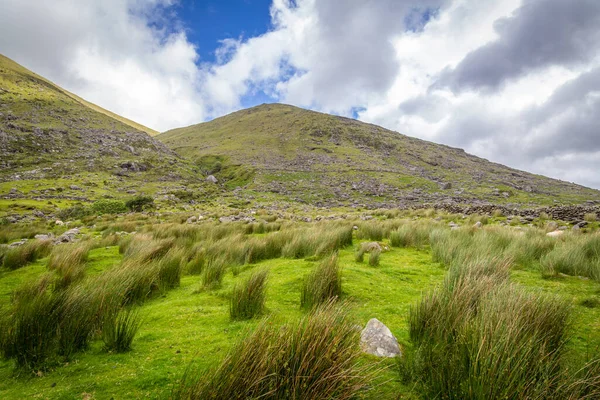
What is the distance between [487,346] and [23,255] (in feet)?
36.5

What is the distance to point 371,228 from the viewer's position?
Answer: 1143cm

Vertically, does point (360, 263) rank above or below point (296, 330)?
below

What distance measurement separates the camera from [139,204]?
2942 cm

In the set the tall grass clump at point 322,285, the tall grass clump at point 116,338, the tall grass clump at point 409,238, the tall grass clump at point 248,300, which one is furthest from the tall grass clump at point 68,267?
the tall grass clump at point 409,238

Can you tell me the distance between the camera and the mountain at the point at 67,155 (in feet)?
125

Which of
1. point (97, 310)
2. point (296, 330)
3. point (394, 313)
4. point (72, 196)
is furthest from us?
point (72, 196)

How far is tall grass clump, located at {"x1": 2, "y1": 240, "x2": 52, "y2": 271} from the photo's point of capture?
298 inches

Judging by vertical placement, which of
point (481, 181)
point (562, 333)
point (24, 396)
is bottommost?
point (24, 396)

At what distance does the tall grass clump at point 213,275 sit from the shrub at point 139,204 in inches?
1076

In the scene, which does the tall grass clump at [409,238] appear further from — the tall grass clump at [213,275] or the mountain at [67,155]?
the mountain at [67,155]

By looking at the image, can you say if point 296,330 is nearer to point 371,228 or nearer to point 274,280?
point 274,280

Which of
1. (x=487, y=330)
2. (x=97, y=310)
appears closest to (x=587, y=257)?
(x=487, y=330)

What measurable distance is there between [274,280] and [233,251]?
8.41 ft

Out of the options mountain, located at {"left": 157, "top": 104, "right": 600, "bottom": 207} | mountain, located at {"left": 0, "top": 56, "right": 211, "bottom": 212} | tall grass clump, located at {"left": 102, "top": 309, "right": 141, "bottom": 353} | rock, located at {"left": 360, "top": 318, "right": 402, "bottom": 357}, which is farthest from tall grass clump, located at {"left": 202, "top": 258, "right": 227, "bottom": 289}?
mountain, located at {"left": 157, "top": 104, "right": 600, "bottom": 207}
